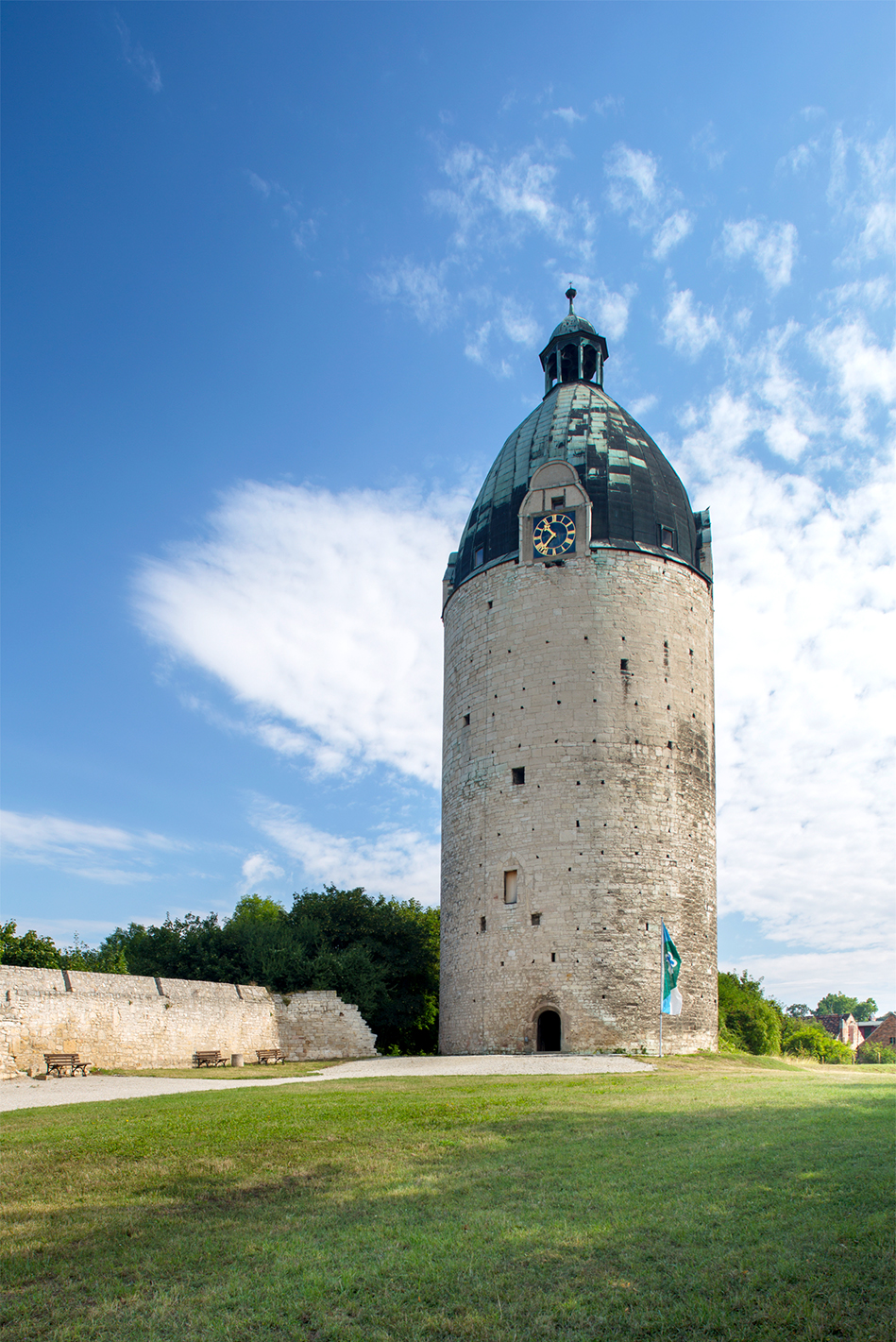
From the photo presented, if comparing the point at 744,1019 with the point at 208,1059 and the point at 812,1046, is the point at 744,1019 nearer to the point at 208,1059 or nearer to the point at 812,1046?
the point at 812,1046

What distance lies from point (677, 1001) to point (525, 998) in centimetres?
433

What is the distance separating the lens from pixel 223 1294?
14.4 ft

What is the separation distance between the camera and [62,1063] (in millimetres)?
17453

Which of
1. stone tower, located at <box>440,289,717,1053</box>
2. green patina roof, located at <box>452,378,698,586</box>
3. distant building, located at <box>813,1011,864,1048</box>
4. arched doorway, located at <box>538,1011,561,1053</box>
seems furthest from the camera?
distant building, located at <box>813,1011,864,1048</box>

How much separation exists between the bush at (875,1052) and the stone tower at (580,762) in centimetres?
5352

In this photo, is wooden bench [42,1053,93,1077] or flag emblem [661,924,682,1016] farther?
flag emblem [661,924,682,1016]

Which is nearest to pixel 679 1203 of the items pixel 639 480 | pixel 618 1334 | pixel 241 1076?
pixel 618 1334

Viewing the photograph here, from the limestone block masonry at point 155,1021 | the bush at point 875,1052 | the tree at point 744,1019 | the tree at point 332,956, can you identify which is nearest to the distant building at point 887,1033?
the bush at point 875,1052

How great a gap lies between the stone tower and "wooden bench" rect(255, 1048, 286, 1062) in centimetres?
678

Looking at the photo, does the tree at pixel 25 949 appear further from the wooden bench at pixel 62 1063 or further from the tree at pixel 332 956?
the wooden bench at pixel 62 1063

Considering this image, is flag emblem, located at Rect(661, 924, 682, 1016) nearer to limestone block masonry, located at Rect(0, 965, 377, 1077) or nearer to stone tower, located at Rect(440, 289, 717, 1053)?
stone tower, located at Rect(440, 289, 717, 1053)

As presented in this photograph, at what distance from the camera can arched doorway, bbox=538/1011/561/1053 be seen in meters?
27.7

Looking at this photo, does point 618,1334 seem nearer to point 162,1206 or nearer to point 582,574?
point 162,1206

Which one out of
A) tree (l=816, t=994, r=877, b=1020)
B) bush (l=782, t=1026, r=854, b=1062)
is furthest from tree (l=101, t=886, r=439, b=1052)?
tree (l=816, t=994, r=877, b=1020)
